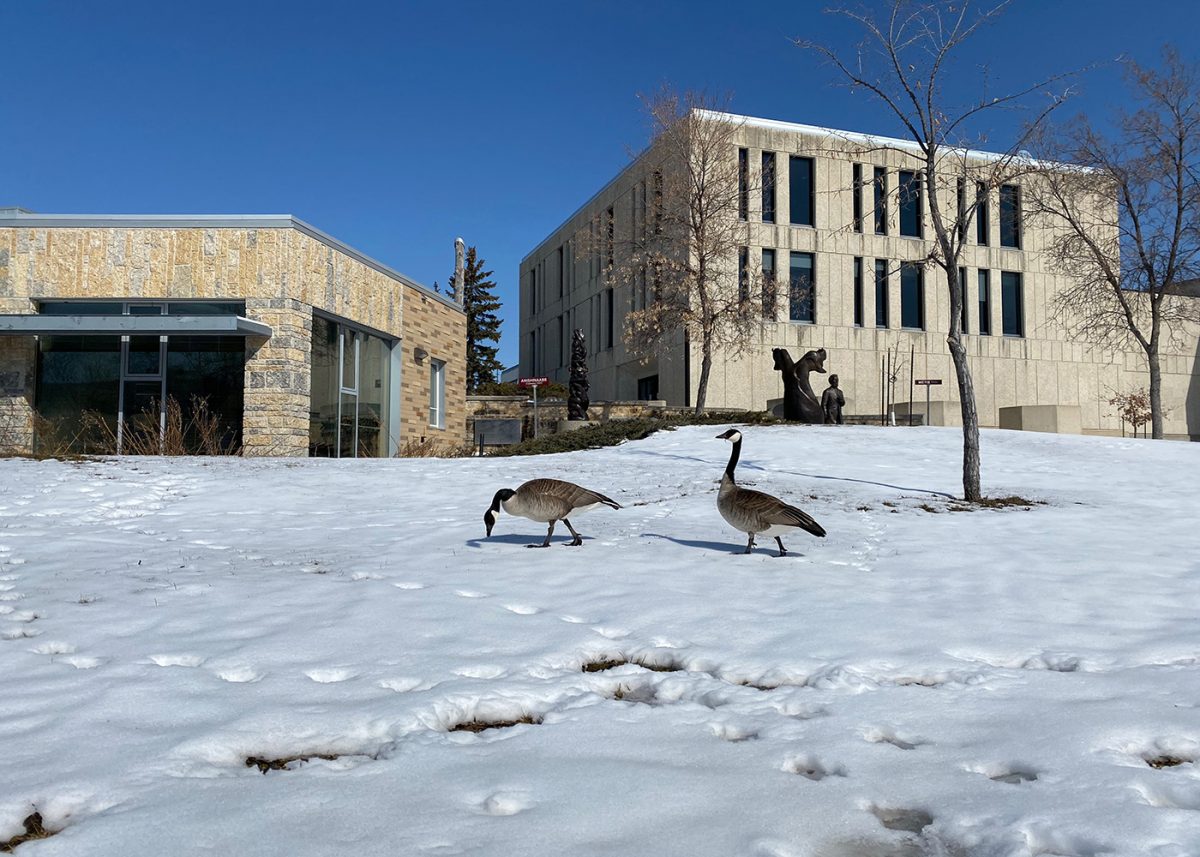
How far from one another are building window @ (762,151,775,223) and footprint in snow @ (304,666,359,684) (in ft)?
123

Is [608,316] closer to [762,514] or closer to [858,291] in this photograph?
[858,291]

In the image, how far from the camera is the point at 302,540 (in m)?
9.28

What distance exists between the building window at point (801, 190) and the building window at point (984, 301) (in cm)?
1009

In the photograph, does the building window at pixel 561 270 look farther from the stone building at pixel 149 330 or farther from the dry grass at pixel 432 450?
the stone building at pixel 149 330

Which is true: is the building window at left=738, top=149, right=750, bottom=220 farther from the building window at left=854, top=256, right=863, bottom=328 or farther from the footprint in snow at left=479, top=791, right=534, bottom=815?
the footprint in snow at left=479, top=791, right=534, bottom=815

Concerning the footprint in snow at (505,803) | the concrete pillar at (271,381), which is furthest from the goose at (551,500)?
the concrete pillar at (271,381)

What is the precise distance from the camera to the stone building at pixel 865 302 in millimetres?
38594

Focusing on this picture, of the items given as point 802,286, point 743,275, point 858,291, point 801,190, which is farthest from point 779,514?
point 801,190

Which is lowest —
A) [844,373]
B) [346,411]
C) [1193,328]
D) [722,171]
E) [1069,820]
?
[1069,820]

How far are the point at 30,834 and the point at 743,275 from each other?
33.3 metres

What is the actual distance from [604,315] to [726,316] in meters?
16.3

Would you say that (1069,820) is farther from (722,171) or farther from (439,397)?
(722,171)

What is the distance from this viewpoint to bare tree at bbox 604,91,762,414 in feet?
104

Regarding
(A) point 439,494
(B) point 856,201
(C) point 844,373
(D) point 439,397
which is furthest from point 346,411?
(B) point 856,201
